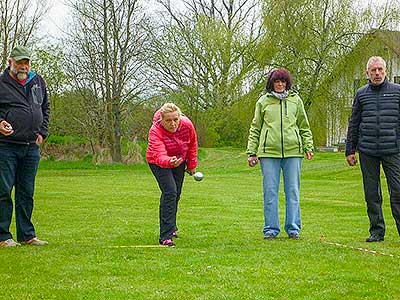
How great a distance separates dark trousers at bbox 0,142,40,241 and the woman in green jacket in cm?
239

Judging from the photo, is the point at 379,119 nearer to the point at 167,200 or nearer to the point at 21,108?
the point at 167,200

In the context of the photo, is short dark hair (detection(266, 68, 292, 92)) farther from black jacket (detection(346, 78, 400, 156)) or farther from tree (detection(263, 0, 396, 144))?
tree (detection(263, 0, 396, 144))

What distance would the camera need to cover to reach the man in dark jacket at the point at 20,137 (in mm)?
7148

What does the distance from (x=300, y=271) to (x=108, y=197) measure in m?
10.5

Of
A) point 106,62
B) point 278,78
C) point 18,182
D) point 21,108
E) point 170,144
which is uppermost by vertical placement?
point 106,62

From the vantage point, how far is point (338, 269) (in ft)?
18.9

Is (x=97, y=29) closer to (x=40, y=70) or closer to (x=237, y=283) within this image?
(x=40, y=70)

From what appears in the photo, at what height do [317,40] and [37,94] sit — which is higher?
[317,40]

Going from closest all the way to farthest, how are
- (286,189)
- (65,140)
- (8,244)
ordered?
(8,244) → (286,189) → (65,140)

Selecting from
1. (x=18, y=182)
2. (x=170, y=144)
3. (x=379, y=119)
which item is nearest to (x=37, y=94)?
(x=18, y=182)

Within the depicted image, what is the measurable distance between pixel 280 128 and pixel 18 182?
2.88m

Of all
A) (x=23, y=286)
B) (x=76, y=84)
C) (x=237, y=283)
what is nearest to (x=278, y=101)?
(x=237, y=283)

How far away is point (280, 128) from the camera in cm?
772

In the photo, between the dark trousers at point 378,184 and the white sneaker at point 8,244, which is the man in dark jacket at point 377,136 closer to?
the dark trousers at point 378,184
